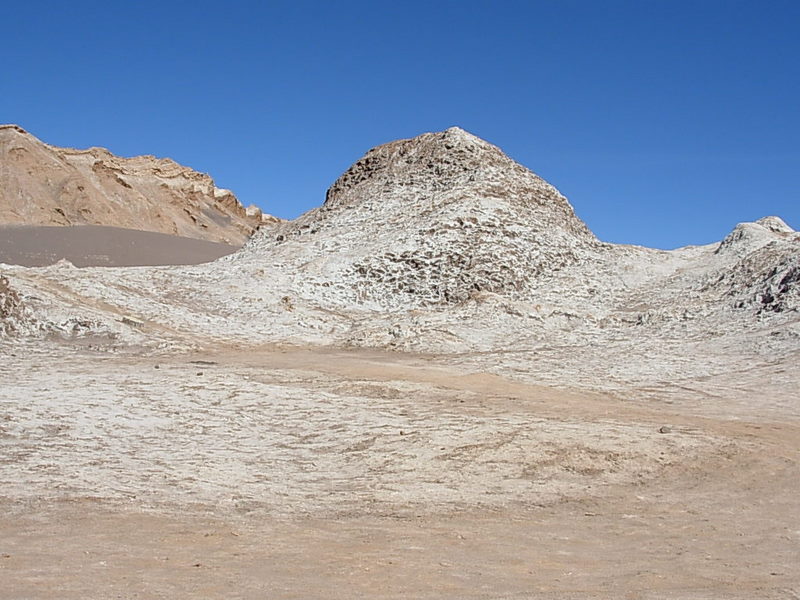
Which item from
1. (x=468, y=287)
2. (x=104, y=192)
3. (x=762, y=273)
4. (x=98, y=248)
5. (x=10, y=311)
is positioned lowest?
(x=10, y=311)

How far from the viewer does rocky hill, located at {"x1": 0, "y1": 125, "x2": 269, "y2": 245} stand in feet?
192

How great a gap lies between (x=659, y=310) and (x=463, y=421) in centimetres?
1254

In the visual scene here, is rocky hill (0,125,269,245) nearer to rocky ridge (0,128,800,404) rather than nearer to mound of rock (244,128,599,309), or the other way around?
mound of rock (244,128,599,309)

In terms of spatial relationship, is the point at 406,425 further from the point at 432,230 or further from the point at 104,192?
the point at 104,192

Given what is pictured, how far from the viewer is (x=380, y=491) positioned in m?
6.96

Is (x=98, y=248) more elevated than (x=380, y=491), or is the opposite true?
(x=98, y=248)

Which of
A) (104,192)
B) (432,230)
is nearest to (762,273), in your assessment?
(432,230)

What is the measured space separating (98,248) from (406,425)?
3395 centimetres

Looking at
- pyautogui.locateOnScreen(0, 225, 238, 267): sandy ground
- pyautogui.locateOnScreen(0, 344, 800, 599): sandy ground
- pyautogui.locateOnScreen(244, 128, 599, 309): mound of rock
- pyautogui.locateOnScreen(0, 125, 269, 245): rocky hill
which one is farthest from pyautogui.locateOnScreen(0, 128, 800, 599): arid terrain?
pyautogui.locateOnScreen(0, 125, 269, 245): rocky hill

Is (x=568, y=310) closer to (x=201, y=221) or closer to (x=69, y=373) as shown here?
(x=69, y=373)

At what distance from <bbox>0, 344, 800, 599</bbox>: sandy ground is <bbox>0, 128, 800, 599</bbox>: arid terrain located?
1.4 inches

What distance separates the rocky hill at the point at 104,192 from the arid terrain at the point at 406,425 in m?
40.2

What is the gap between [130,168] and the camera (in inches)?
3083

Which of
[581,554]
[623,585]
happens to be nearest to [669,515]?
[581,554]
